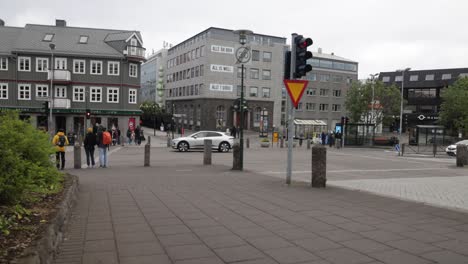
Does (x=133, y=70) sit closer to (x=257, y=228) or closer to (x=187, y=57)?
(x=187, y=57)

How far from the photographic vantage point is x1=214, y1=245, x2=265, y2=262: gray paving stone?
4.57 m

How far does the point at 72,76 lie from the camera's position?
145ft

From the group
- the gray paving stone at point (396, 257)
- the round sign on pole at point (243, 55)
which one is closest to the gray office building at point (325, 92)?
the round sign on pole at point (243, 55)

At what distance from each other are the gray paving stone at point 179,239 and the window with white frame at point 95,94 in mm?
41736

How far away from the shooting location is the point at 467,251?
5008 millimetres

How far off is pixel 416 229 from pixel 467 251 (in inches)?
42.1

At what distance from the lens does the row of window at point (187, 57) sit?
68.8 m

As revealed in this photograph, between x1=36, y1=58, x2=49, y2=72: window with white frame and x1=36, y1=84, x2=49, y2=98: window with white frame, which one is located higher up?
x1=36, y1=58, x2=49, y2=72: window with white frame

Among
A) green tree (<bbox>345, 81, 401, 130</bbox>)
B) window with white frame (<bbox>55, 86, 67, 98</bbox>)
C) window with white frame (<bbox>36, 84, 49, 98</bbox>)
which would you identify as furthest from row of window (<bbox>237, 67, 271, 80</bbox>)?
window with white frame (<bbox>36, 84, 49, 98</bbox>)

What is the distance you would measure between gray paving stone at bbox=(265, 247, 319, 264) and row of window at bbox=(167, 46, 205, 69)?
64.4 meters

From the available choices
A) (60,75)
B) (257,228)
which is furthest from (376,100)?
(257,228)

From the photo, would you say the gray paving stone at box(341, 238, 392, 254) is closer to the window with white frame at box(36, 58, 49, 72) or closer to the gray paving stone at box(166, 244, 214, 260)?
the gray paving stone at box(166, 244, 214, 260)

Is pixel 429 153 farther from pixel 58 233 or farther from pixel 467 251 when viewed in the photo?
pixel 58 233

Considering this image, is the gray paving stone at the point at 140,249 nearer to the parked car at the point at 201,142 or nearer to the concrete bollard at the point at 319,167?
the concrete bollard at the point at 319,167
